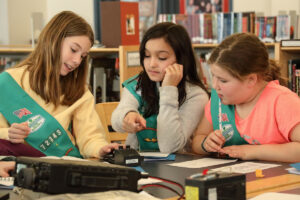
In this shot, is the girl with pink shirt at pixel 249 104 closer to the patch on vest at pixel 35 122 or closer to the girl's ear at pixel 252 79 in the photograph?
the girl's ear at pixel 252 79

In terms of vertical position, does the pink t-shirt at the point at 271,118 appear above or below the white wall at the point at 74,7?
below

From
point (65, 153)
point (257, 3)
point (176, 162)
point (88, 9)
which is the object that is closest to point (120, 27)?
point (88, 9)

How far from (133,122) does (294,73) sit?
216 centimetres

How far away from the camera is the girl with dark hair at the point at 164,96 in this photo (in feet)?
6.48

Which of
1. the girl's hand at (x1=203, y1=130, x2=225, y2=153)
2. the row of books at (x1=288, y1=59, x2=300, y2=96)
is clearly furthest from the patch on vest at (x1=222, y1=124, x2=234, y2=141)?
the row of books at (x1=288, y1=59, x2=300, y2=96)

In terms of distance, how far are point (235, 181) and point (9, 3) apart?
4.25 metres

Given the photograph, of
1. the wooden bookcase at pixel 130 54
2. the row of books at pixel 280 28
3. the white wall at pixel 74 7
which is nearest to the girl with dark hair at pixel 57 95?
the wooden bookcase at pixel 130 54

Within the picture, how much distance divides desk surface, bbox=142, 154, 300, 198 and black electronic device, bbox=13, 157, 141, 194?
17cm

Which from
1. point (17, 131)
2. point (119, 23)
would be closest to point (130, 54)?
point (119, 23)

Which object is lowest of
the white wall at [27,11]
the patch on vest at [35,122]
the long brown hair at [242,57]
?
the patch on vest at [35,122]

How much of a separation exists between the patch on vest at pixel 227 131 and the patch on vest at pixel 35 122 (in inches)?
26.6

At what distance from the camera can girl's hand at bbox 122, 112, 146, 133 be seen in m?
1.86

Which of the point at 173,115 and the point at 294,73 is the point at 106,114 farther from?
the point at 294,73

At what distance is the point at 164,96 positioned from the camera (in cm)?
199
